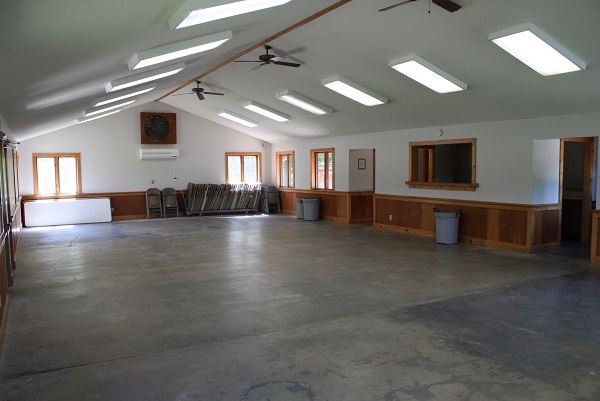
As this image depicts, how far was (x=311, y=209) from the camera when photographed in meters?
13.3

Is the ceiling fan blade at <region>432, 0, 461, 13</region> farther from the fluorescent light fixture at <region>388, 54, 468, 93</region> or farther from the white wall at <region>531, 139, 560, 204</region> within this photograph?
the white wall at <region>531, 139, 560, 204</region>

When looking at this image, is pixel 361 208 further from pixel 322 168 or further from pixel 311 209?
pixel 322 168

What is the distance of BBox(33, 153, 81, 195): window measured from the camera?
1257 cm

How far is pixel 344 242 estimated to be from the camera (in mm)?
9406

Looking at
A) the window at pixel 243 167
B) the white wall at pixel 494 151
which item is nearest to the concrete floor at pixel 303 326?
the white wall at pixel 494 151

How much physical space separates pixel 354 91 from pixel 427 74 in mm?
1824

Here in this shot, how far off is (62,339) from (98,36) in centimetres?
268

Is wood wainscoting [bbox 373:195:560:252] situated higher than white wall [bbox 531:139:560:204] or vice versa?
white wall [bbox 531:139:560:204]

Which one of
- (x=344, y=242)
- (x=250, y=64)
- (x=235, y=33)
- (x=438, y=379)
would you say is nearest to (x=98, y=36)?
(x=235, y=33)

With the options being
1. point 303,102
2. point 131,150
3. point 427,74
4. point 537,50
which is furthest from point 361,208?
point 537,50

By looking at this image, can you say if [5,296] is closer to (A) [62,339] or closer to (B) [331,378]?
(A) [62,339]

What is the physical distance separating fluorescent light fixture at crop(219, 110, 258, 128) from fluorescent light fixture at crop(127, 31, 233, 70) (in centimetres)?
773

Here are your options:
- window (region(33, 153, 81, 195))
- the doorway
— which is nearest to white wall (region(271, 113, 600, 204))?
the doorway

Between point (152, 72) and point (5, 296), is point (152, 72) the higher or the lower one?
the higher one
